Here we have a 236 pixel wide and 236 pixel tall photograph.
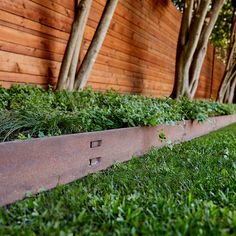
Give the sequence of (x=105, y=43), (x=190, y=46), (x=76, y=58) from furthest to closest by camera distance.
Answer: (x=190, y=46) → (x=105, y=43) → (x=76, y=58)

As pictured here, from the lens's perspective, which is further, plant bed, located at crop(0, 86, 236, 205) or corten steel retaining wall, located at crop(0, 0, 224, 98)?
corten steel retaining wall, located at crop(0, 0, 224, 98)

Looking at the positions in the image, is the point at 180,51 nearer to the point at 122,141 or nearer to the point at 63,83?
the point at 63,83

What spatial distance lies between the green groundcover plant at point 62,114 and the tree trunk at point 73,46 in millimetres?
332

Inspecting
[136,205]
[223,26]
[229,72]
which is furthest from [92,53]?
[223,26]

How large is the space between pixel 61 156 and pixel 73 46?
2293 millimetres

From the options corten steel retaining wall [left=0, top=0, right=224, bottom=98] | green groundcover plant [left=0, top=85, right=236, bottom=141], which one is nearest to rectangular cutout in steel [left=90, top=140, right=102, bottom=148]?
green groundcover plant [left=0, top=85, right=236, bottom=141]

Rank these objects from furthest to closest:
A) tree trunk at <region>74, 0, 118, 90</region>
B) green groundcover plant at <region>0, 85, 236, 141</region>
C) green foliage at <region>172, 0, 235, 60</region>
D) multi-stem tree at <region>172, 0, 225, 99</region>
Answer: green foliage at <region>172, 0, 235, 60</region>, multi-stem tree at <region>172, 0, 225, 99</region>, tree trunk at <region>74, 0, 118, 90</region>, green groundcover plant at <region>0, 85, 236, 141</region>

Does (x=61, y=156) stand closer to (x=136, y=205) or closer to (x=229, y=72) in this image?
(x=136, y=205)

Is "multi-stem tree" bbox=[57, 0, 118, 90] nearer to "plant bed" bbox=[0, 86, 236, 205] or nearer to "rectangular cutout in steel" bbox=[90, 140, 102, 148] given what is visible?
"plant bed" bbox=[0, 86, 236, 205]

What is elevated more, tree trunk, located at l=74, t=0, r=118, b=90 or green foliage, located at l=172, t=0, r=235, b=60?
green foliage, located at l=172, t=0, r=235, b=60

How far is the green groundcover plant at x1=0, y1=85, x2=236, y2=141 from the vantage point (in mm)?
2404

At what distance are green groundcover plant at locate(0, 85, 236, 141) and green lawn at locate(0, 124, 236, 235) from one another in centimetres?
42

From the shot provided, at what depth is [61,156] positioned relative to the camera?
215cm

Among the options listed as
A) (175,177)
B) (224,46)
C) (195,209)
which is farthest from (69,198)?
(224,46)
